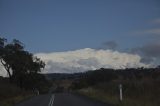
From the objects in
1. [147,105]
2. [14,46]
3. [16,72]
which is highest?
[14,46]

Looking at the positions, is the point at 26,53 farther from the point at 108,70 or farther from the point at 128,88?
the point at 128,88

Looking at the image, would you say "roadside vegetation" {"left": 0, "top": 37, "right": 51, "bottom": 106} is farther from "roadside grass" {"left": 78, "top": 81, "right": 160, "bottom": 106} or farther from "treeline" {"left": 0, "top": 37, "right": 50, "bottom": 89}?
"roadside grass" {"left": 78, "top": 81, "right": 160, "bottom": 106}

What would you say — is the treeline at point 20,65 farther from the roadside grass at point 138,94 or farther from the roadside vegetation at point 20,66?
the roadside grass at point 138,94

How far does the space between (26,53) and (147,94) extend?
67.2 meters

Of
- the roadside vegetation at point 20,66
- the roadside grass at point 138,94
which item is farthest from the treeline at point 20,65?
the roadside grass at point 138,94

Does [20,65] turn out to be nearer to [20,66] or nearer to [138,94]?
[20,66]

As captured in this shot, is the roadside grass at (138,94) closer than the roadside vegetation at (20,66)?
Yes

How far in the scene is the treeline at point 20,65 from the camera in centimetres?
8762

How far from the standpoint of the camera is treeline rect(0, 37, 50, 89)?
287 feet

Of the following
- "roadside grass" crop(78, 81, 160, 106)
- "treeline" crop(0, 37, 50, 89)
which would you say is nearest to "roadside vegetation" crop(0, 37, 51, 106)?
"treeline" crop(0, 37, 50, 89)

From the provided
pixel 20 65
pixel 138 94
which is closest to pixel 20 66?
pixel 20 65

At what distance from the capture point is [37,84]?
106 metres

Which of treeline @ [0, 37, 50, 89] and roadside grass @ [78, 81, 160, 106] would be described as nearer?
roadside grass @ [78, 81, 160, 106]

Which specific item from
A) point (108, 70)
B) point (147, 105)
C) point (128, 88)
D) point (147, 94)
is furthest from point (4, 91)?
point (108, 70)
